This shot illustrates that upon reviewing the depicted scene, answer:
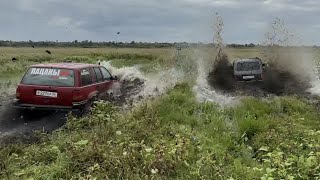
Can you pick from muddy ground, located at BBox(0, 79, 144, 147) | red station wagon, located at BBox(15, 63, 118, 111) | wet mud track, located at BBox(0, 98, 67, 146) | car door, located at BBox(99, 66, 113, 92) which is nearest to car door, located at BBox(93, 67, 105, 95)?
car door, located at BBox(99, 66, 113, 92)

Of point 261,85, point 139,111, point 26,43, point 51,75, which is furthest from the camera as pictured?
point 26,43

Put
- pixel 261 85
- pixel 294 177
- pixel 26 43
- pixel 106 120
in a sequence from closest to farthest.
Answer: pixel 294 177 < pixel 106 120 < pixel 261 85 < pixel 26 43

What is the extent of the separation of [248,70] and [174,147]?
1792cm

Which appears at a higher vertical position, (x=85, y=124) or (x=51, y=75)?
(x=51, y=75)

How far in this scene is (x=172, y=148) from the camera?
820 centimetres

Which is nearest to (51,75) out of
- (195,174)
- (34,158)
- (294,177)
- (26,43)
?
(34,158)

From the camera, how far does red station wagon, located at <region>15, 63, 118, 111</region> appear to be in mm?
13008

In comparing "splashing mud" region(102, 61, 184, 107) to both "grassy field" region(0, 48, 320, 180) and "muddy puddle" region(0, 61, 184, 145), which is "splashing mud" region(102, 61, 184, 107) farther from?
"grassy field" region(0, 48, 320, 180)

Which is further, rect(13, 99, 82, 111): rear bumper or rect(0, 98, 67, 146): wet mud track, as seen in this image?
rect(13, 99, 82, 111): rear bumper

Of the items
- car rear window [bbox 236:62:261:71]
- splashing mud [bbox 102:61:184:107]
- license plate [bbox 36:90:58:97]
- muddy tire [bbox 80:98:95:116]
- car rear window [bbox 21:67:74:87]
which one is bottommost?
splashing mud [bbox 102:61:184:107]

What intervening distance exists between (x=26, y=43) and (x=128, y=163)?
5759 inches

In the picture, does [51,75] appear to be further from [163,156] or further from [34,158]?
[163,156]

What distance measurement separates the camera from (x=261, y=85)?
25.3 metres

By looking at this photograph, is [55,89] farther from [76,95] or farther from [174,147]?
[174,147]
